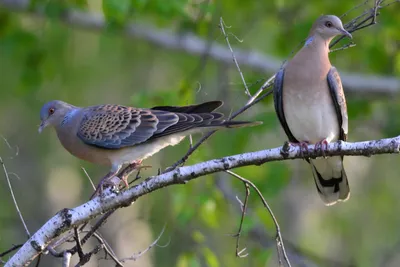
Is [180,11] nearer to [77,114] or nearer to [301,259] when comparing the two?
[77,114]

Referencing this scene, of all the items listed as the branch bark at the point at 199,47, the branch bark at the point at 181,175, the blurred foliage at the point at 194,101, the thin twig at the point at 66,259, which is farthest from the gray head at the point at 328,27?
the branch bark at the point at 199,47

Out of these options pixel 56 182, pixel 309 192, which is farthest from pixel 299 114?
pixel 56 182

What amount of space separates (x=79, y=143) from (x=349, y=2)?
4422 mm

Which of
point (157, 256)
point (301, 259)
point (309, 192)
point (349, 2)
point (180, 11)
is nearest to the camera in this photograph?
point (180, 11)

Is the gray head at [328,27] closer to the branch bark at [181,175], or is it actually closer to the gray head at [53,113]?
the branch bark at [181,175]

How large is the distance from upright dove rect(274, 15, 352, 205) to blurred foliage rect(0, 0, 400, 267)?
1.32 ft

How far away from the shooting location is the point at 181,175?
3.87m

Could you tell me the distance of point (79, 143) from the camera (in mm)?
5137

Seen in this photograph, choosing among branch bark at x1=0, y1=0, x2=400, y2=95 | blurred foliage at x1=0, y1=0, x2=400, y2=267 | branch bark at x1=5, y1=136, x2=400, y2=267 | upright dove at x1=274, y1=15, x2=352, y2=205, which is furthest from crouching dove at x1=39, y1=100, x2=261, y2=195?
branch bark at x1=0, y1=0, x2=400, y2=95

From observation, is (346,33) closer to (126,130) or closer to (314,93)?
(314,93)

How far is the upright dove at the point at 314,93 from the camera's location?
194 inches

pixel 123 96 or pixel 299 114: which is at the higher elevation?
pixel 299 114

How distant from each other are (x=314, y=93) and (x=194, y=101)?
1925 millimetres

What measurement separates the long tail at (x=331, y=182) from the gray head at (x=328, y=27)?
82 cm
